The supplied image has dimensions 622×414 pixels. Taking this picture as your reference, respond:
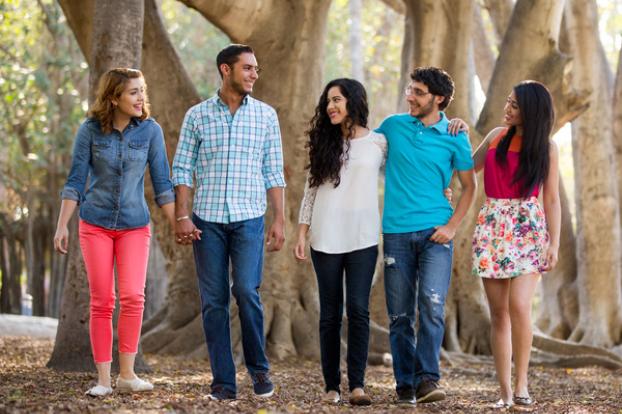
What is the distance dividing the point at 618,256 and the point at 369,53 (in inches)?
704

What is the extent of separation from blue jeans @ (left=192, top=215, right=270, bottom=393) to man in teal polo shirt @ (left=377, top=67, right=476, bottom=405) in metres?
0.83

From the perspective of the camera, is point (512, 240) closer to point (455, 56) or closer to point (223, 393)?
point (223, 393)

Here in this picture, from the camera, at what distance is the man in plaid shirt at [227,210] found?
677 cm

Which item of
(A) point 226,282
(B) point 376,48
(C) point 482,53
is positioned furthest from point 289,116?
(B) point 376,48

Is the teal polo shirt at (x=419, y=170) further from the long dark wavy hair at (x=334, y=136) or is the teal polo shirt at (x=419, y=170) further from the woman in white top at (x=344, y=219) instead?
the long dark wavy hair at (x=334, y=136)

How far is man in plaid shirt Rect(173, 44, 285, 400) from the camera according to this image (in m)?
6.77

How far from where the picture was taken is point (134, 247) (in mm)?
6914

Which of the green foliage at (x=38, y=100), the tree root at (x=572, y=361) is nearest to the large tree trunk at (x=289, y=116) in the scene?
the tree root at (x=572, y=361)

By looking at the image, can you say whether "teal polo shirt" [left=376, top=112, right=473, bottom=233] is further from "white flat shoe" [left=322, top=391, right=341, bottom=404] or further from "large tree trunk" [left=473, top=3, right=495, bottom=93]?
"large tree trunk" [left=473, top=3, right=495, bottom=93]

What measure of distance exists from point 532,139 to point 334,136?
1.22m

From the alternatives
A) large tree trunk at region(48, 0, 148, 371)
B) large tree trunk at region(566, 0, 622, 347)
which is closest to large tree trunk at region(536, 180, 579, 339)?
large tree trunk at region(566, 0, 622, 347)

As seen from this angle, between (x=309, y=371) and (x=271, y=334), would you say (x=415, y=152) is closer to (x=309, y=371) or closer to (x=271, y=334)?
(x=309, y=371)

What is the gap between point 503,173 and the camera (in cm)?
700

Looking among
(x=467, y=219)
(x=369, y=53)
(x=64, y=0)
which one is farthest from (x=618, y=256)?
(x=369, y=53)
